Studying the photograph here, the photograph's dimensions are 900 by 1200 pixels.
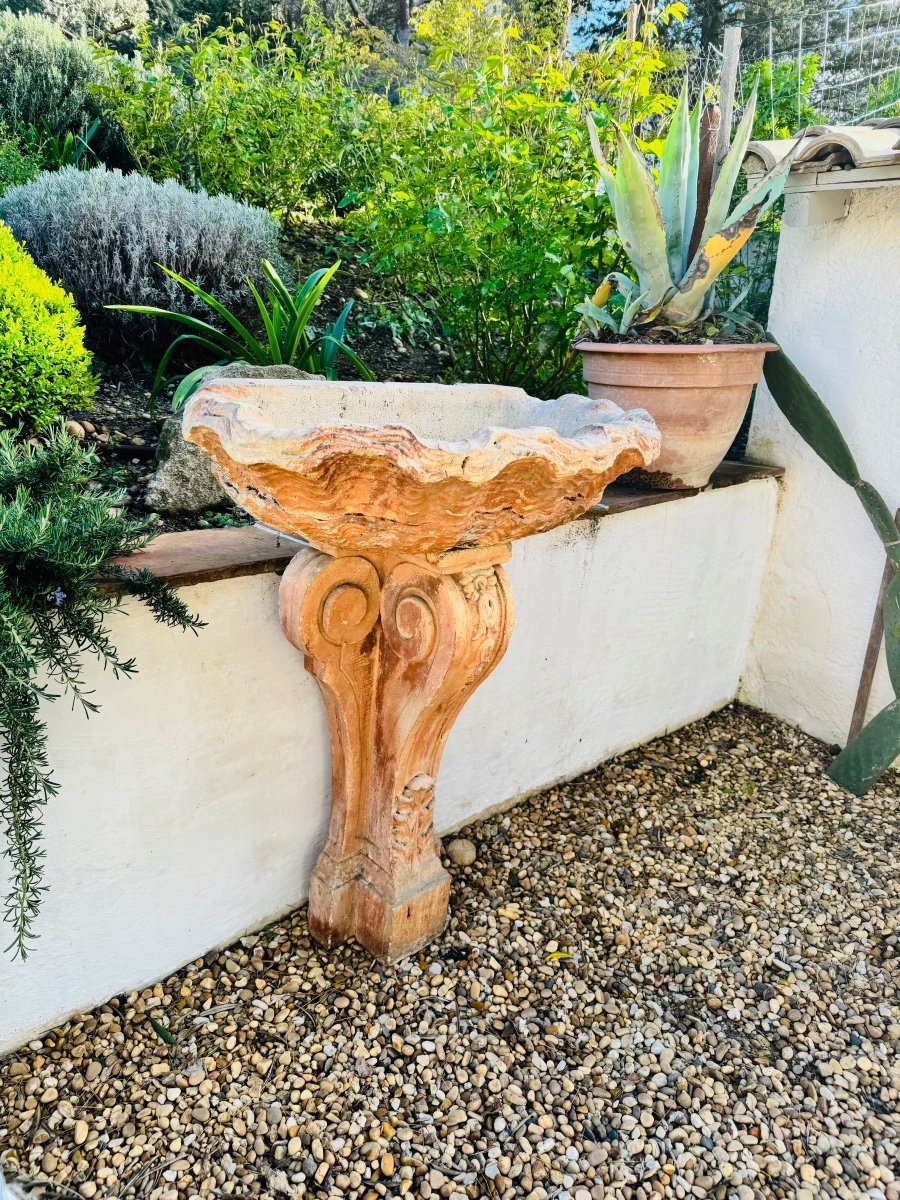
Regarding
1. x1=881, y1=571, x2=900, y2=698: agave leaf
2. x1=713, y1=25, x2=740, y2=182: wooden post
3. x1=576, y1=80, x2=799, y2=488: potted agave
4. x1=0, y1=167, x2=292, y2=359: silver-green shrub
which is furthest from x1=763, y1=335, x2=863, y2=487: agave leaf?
x1=0, y1=167, x2=292, y2=359: silver-green shrub

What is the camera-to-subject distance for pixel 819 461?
2.81 meters

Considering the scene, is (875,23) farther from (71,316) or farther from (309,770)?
(309,770)

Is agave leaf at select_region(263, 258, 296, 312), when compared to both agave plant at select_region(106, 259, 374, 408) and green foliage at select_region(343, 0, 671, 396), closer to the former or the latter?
agave plant at select_region(106, 259, 374, 408)

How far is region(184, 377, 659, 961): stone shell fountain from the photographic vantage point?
3.84ft

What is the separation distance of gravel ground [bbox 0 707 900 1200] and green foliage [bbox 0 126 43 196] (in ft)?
11.4

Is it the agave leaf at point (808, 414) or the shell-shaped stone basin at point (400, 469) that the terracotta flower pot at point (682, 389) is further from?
the shell-shaped stone basin at point (400, 469)

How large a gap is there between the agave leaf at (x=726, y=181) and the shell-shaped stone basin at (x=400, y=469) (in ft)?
3.80

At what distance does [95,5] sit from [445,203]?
10.4m

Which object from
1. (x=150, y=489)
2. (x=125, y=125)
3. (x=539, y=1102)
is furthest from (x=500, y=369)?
(x=125, y=125)

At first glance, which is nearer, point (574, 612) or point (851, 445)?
point (574, 612)

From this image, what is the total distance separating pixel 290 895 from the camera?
2018mm

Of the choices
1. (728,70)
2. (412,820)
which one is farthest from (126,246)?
(412,820)

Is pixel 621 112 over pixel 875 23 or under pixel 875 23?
A: under

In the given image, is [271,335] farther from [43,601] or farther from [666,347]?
[43,601]
